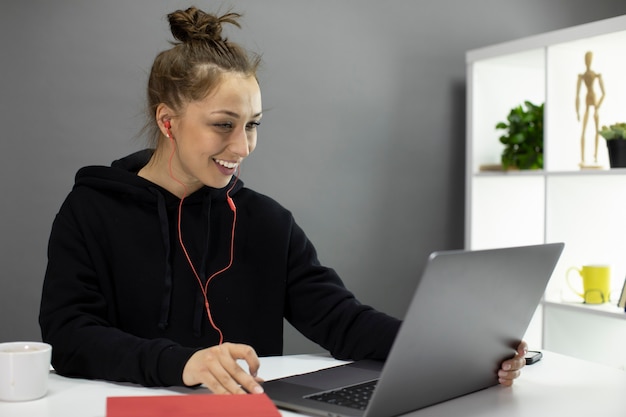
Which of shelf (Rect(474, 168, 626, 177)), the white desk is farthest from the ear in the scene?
shelf (Rect(474, 168, 626, 177))

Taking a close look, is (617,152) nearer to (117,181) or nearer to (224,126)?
(224,126)

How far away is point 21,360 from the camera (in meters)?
1.04

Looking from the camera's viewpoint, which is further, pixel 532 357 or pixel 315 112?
pixel 315 112

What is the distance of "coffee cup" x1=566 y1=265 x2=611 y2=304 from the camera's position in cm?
271

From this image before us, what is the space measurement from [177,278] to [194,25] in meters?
0.54

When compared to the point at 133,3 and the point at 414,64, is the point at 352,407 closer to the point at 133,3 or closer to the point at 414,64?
the point at 133,3

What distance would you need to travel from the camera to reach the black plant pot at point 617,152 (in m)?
2.60

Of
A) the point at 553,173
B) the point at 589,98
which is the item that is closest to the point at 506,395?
the point at 553,173

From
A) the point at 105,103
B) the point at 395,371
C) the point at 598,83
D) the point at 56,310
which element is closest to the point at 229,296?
the point at 56,310

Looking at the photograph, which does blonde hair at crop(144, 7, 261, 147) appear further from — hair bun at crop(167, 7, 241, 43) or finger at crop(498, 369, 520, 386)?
finger at crop(498, 369, 520, 386)

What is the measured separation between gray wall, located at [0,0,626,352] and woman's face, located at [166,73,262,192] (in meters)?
0.98

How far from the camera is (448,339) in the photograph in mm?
973

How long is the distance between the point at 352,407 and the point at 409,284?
2.22 m

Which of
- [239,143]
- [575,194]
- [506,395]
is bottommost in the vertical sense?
[506,395]
